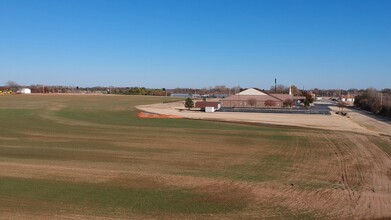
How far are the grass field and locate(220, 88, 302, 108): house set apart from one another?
288 feet

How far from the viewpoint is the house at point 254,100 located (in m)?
124

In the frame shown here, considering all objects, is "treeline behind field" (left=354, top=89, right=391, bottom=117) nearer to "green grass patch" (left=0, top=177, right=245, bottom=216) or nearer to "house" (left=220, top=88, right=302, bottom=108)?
"house" (left=220, top=88, right=302, bottom=108)

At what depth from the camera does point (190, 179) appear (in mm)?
20234

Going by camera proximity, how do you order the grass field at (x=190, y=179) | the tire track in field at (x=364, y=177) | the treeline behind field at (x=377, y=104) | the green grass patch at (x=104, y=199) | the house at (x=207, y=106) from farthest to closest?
1. the house at (x=207, y=106)
2. the treeline behind field at (x=377, y=104)
3. the tire track in field at (x=364, y=177)
4. the grass field at (x=190, y=179)
5. the green grass patch at (x=104, y=199)

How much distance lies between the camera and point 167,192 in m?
17.6

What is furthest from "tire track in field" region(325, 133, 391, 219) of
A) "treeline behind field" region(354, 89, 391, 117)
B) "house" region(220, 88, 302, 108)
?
"house" region(220, 88, 302, 108)

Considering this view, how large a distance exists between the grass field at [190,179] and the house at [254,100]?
288 feet

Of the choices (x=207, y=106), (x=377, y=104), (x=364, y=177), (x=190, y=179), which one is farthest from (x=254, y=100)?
(x=190, y=179)

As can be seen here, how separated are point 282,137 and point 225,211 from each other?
27.5 m

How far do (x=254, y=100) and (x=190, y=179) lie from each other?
108 metres

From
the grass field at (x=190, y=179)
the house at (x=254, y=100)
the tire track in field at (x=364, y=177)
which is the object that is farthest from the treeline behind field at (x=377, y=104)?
the grass field at (x=190, y=179)

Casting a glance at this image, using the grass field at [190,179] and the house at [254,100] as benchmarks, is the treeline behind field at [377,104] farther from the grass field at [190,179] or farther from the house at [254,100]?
the grass field at [190,179]

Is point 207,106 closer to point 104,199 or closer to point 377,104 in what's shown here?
point 377,104

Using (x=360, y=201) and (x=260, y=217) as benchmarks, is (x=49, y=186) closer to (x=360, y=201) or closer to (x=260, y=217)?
(x=260, y=217)
